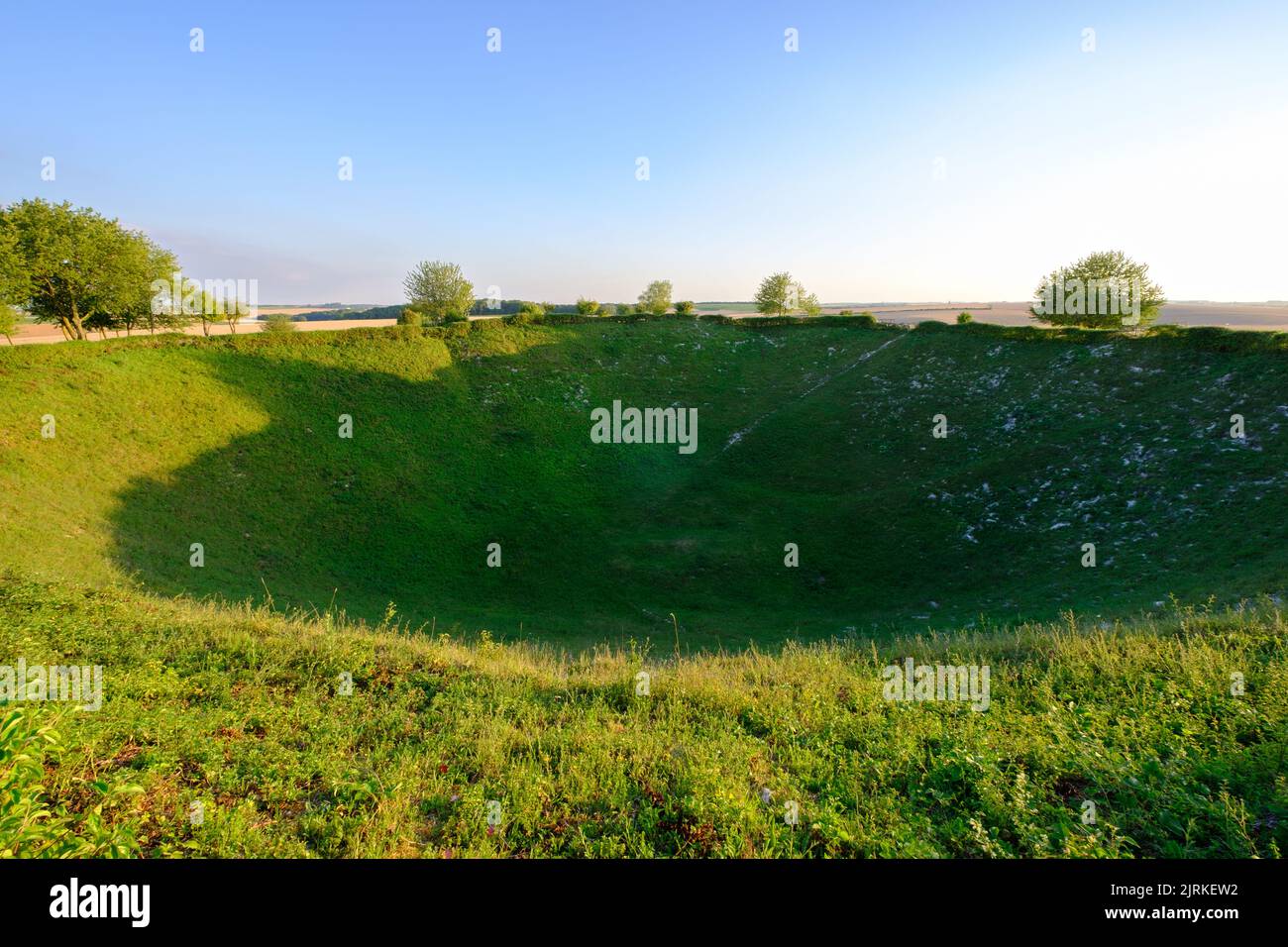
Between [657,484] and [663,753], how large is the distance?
29.5 meters

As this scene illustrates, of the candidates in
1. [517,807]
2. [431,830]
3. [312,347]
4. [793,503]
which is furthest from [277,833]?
[312,347]

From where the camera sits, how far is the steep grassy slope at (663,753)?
5.36 meters

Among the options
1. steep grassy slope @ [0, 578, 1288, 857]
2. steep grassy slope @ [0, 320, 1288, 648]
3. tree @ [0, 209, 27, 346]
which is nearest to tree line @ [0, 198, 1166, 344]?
tree @ [0, 209, 27, 346]

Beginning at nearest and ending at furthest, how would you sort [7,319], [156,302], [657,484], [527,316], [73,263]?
[657,484] < [7,319] < [73,263] < [156,302] < [527,316]

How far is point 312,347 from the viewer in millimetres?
43438

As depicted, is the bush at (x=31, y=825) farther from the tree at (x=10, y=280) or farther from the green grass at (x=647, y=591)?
the tree at (x=10, y=280)

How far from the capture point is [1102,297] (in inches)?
1742

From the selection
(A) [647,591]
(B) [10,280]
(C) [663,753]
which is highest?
(B) [10,280]

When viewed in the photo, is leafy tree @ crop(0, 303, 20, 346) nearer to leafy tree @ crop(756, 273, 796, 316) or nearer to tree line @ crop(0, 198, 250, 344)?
tree line @ crop(0, 198, 250, 344)

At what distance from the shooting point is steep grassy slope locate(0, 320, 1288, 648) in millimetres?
21266

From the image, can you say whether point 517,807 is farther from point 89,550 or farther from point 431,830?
point 89,550

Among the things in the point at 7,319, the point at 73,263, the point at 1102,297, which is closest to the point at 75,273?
the point at 73,263

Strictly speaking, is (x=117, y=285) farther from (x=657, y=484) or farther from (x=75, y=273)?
(x=657, y=484)

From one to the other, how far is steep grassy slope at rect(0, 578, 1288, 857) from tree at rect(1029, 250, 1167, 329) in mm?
46193
